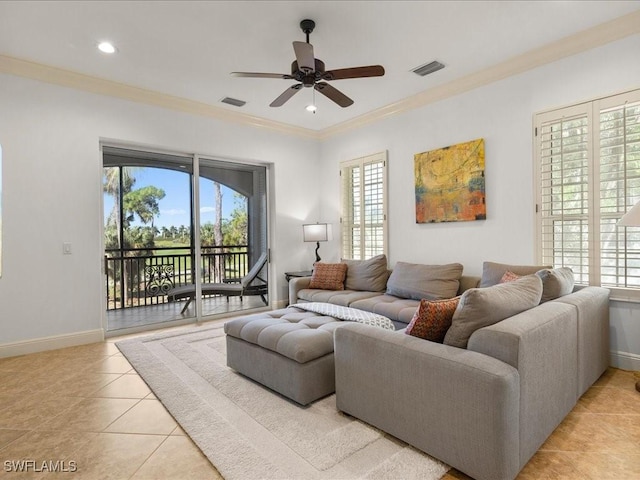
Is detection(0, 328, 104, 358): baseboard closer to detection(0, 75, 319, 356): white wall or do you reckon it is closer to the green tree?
detection(0, 75, 319, 356): white wall

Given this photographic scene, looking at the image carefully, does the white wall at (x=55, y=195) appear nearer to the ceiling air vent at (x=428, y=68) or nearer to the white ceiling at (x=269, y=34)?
the white ceiling at (x=269, y=34)

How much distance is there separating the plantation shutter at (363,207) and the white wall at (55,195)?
2494 mm

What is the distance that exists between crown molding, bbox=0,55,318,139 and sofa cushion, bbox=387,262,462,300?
3047mm

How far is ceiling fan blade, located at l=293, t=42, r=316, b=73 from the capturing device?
101 inches

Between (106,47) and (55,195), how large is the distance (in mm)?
1620

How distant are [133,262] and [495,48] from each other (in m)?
4.64

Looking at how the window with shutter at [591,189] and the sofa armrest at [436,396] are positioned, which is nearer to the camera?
the sofa armrest at [436,396]

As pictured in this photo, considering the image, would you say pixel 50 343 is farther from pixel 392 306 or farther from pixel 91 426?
pixel 392 306

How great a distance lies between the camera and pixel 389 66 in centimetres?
369

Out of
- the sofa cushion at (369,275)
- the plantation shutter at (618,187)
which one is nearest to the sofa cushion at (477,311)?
the plantation shutter at (618,187)

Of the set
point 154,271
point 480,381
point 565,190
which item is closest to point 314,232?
point 154,271

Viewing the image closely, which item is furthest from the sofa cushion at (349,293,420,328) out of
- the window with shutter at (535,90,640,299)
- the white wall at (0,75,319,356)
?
the white wall at (0,75,319,356)

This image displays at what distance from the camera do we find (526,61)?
137 inches

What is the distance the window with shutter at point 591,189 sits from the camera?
2906 mm
